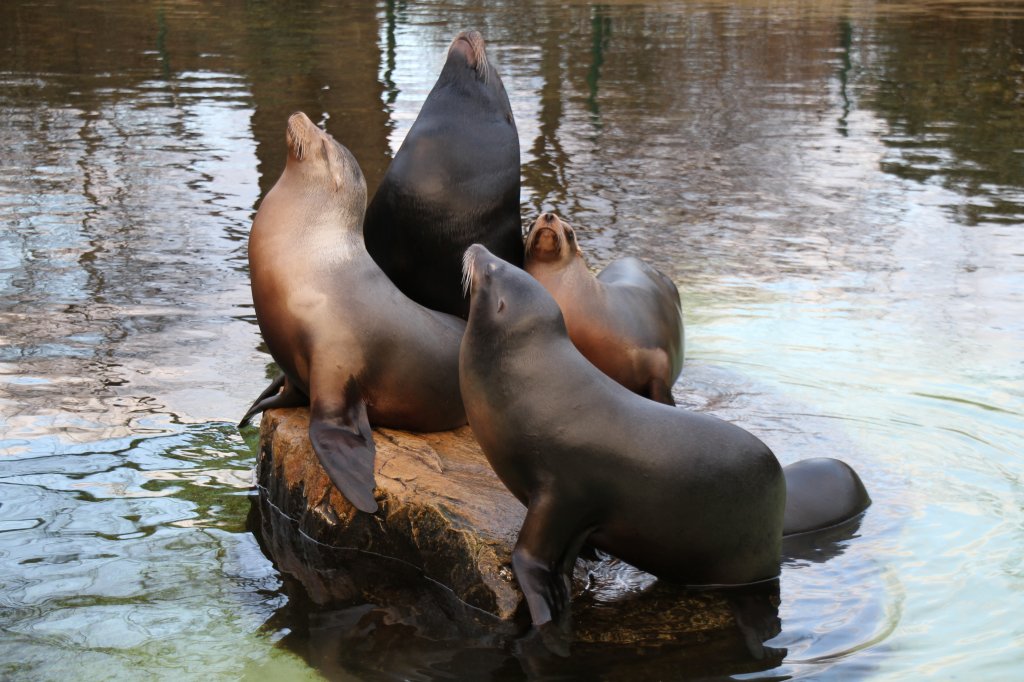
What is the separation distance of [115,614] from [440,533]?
0.85 meters

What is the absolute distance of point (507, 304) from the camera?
336 centimetres

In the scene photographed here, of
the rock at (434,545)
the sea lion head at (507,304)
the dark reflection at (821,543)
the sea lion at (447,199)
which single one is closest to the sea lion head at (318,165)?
the sea lion at (447,199)

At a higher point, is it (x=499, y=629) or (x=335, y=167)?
(x=335, y=167)

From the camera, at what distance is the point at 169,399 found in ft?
15.9

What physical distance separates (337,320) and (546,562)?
1127mm

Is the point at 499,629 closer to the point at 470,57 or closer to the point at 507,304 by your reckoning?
the point at 507,304

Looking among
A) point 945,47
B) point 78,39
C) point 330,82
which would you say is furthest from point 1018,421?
point 78,39

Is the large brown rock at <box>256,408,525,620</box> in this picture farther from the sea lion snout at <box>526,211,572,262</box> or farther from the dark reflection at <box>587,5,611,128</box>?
the dark reflection at <box>587,5,611,128</box>

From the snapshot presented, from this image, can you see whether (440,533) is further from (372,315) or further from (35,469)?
(35,469)

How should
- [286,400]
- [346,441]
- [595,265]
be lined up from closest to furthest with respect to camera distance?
1. [346,441]
2. [286,400]
3. [595,265]

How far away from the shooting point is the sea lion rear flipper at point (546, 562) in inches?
125

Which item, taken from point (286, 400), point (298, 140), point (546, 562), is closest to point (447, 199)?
point (298, 140)

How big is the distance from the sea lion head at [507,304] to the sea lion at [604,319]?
1.16m

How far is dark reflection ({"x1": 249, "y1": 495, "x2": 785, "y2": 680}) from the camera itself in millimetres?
3068
